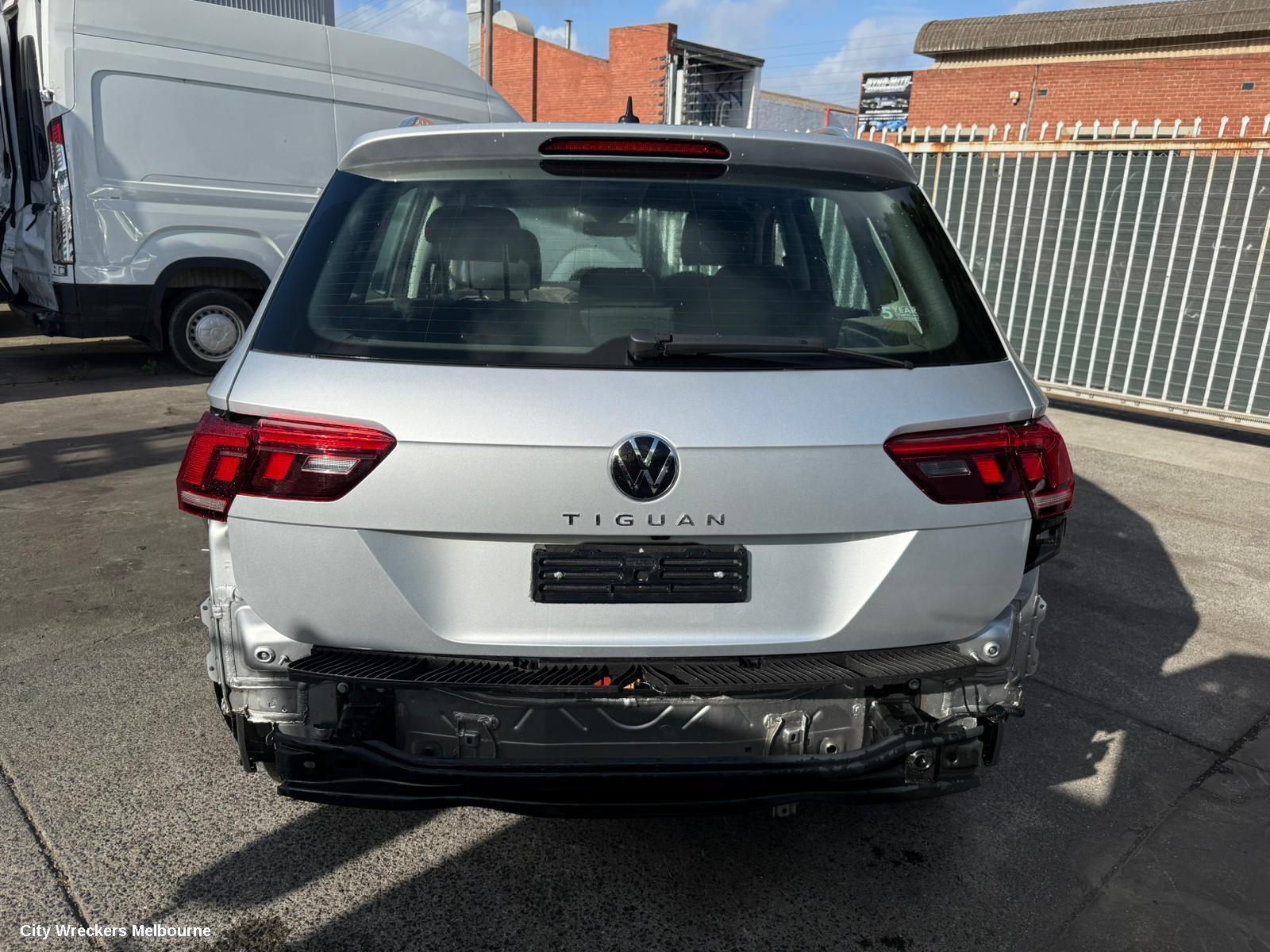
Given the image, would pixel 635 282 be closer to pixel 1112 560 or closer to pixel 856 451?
pixel 856 451

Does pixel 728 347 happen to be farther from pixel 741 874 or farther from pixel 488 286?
pixel 741 874

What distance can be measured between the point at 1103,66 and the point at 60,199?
22014 millimetres

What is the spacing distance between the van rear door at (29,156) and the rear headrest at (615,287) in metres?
7.68

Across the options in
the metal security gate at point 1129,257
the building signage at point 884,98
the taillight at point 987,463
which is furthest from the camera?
the building signage at point 884,98

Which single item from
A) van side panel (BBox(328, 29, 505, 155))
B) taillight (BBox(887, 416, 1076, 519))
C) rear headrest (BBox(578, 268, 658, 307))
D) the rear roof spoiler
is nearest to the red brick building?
van side panel (BBox(328, 29, 505, 155))

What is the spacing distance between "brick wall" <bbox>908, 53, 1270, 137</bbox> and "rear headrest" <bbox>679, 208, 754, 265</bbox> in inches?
723

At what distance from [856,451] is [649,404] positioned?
0.43 m

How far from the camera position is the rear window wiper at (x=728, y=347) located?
80.3 inches

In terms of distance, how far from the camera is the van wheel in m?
9.03

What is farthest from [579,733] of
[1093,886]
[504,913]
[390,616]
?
[1093,886]

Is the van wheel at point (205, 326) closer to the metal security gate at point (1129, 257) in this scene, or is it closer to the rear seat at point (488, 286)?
the metal security gate at point (1129, 257)

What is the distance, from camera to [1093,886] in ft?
8.36

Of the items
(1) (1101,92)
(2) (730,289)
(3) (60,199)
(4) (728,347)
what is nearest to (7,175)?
(3) (60,199)

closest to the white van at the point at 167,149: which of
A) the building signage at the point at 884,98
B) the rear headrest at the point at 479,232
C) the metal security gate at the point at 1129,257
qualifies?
the metal security gate at the point at 1129,257
